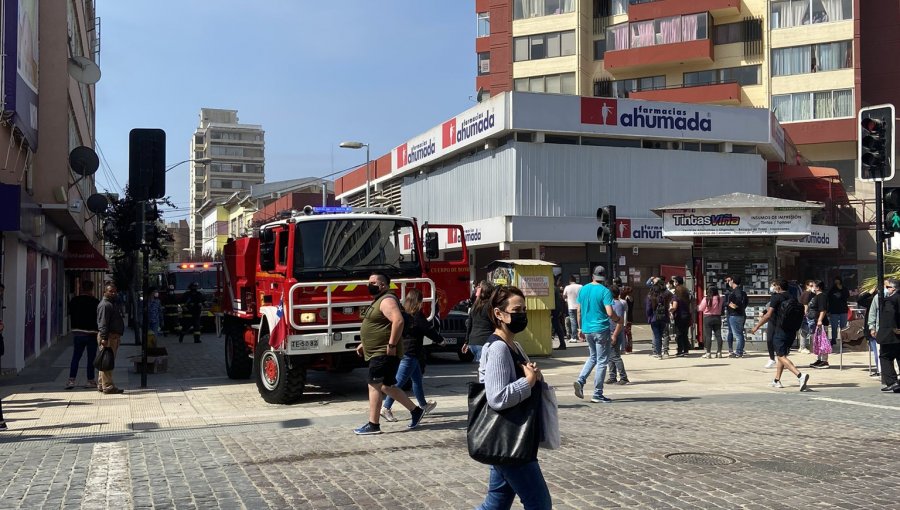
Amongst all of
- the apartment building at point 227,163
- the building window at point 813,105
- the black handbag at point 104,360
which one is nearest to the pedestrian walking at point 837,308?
the black handbag at point 104,360

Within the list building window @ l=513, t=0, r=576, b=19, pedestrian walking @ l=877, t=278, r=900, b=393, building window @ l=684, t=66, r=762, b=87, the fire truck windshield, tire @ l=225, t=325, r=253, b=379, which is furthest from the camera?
building window @ l=513, t=0, r=576, b=19

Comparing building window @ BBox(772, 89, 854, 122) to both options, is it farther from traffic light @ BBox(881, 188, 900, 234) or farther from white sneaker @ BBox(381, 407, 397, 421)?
white sneaker @ BBox(381, 407, 397, 421)

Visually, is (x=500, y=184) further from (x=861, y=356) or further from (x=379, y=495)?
(x=379, y=495)

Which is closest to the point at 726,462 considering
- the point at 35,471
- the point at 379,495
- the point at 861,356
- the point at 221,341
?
the point at 379,495

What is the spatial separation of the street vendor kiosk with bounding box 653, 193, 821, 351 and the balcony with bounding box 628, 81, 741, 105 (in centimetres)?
2678

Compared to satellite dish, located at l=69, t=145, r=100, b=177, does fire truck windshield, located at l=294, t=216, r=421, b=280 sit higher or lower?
lower

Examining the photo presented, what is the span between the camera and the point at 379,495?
6906 millimetres

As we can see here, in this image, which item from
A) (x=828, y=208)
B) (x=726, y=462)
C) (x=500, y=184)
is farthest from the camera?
(x=828, y=208)

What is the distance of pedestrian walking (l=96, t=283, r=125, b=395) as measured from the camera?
14.1 metres

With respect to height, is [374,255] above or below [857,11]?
below

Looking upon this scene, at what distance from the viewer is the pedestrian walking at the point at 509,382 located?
476 cm

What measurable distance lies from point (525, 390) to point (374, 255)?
28.5 ft

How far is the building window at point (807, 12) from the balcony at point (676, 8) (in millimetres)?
2015

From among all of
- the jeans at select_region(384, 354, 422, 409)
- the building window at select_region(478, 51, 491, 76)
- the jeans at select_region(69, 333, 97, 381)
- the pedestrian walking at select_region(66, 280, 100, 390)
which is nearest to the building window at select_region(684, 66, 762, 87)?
the building window at select_region(478, 51, 491, 76)
